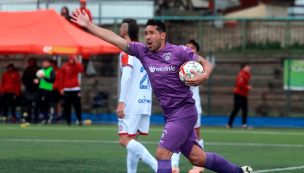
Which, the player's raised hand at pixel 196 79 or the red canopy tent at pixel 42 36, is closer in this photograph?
the player's raised hand at pixel 196 79

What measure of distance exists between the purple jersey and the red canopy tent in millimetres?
9942

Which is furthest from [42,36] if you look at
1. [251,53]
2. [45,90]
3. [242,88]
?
[251,53]

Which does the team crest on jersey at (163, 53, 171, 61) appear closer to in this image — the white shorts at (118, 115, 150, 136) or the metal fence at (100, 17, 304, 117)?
the white shorts at (118, 115, 150, 136)

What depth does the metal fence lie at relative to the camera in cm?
1811

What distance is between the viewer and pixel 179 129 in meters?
5.02

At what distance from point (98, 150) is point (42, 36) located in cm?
662

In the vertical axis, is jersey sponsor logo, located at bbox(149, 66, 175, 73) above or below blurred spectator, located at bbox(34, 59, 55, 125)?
above

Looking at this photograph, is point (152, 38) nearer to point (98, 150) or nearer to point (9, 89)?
point (98, 150)

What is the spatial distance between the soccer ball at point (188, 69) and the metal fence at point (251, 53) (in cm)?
1337

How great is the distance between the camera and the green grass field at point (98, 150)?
7.71 m

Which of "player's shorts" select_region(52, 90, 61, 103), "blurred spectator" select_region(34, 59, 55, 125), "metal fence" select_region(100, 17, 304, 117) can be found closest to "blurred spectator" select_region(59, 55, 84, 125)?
"blurred spectator" select_region(34, 59, 55, 125)

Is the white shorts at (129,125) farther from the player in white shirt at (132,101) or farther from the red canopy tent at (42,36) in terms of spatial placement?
the red canopy tent at (42,36)

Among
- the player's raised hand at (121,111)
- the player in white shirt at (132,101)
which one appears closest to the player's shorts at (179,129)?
the player in white shirt at (132,101)

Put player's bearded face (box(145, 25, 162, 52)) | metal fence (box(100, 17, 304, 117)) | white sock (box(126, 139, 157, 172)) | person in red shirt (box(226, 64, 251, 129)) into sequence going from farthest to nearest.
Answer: metal fence (box(100, 17, 304, 117)) → person in red shirt (box(226, 64, 251, 129)) → white sock (box(126, 139, 157, 172)) → player's bearded face (box(145, 25, 162, 52))
